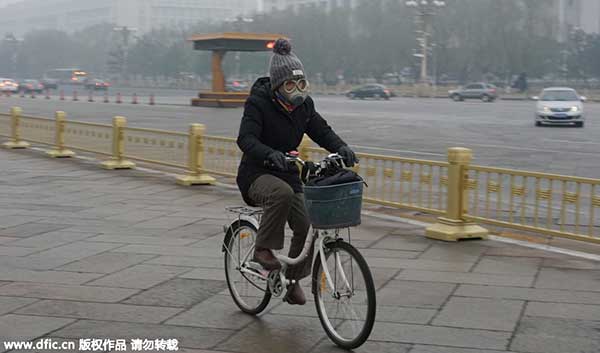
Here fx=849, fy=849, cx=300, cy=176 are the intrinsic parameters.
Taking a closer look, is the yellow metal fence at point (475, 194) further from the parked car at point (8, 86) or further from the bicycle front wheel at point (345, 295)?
the parked car at point (8, 86)

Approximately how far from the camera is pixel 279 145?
5215mm

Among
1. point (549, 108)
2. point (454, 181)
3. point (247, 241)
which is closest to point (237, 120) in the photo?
point (549, 108)

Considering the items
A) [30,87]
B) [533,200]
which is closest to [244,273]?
[533,200]

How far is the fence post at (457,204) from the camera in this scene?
838cm

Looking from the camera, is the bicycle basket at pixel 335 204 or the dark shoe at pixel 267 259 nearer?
the bicycle basket at pixel 335 204

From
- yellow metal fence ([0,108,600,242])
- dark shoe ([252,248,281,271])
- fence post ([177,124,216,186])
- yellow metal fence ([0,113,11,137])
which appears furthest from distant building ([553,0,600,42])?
dark shoe ([252,248,281,271])

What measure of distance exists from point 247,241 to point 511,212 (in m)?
3.54

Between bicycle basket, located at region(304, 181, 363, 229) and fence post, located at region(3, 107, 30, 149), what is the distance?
14.9 meters

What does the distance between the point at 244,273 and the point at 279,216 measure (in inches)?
29.3

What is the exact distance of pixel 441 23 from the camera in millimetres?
79750

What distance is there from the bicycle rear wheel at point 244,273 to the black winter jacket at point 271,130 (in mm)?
393

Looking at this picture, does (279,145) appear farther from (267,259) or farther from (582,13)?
(582,13)

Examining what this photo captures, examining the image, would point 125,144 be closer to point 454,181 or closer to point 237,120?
point 454,181

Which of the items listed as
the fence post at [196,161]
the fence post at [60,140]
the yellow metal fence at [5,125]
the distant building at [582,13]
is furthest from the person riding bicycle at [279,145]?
the distant building at [582,13]
